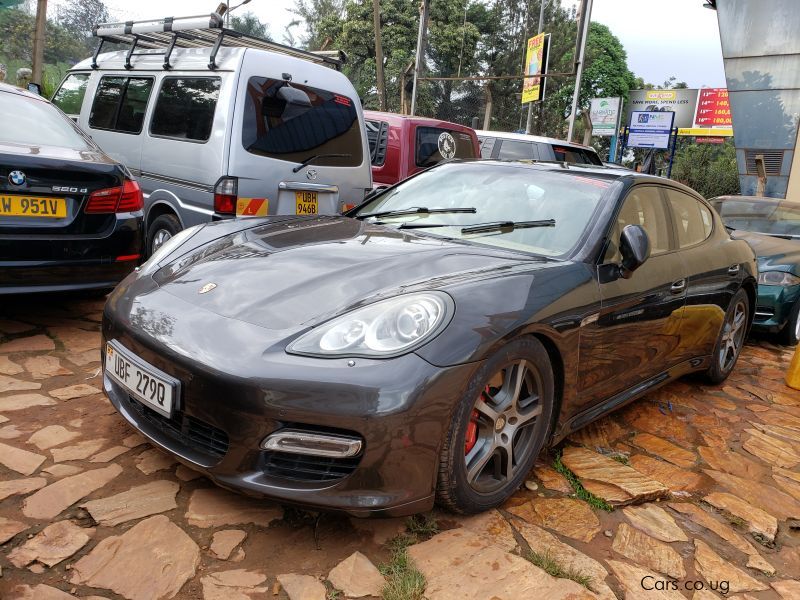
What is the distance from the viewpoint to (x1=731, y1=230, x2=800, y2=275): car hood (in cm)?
592

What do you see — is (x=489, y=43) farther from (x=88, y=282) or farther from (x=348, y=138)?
(x=88, y=282)

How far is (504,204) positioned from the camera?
130 inches

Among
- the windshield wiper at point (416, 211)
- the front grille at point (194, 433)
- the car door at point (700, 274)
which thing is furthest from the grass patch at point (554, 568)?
the car door at point (700, 274)

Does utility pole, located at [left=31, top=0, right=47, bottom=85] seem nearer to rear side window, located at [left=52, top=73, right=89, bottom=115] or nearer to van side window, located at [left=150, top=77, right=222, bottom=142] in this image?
rear side window, located at [left=52, top=73, right=89, bottom=115]

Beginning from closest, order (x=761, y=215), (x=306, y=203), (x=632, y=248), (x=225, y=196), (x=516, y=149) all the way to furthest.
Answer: (x=632, y=248) < (x=225, y=196) < (x=306, y=203) < (x=761, y=215) < (x=516, y=149)

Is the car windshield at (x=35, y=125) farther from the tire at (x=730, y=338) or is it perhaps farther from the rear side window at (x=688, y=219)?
the tire at (x=730, y=338)

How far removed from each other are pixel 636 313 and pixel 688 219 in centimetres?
115

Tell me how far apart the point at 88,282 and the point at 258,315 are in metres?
2.05

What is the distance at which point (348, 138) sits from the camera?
5.71 metres

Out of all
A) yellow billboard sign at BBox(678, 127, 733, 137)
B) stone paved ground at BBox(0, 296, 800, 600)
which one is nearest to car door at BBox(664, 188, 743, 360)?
stone paved ground at BBox(0, 296, 800, 600)

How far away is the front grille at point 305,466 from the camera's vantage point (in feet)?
6.81

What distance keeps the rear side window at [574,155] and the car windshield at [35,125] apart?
21.4 ft

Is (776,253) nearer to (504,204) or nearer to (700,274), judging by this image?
(700,274)

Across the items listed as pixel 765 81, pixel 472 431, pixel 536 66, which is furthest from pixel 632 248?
pixel 536 66
